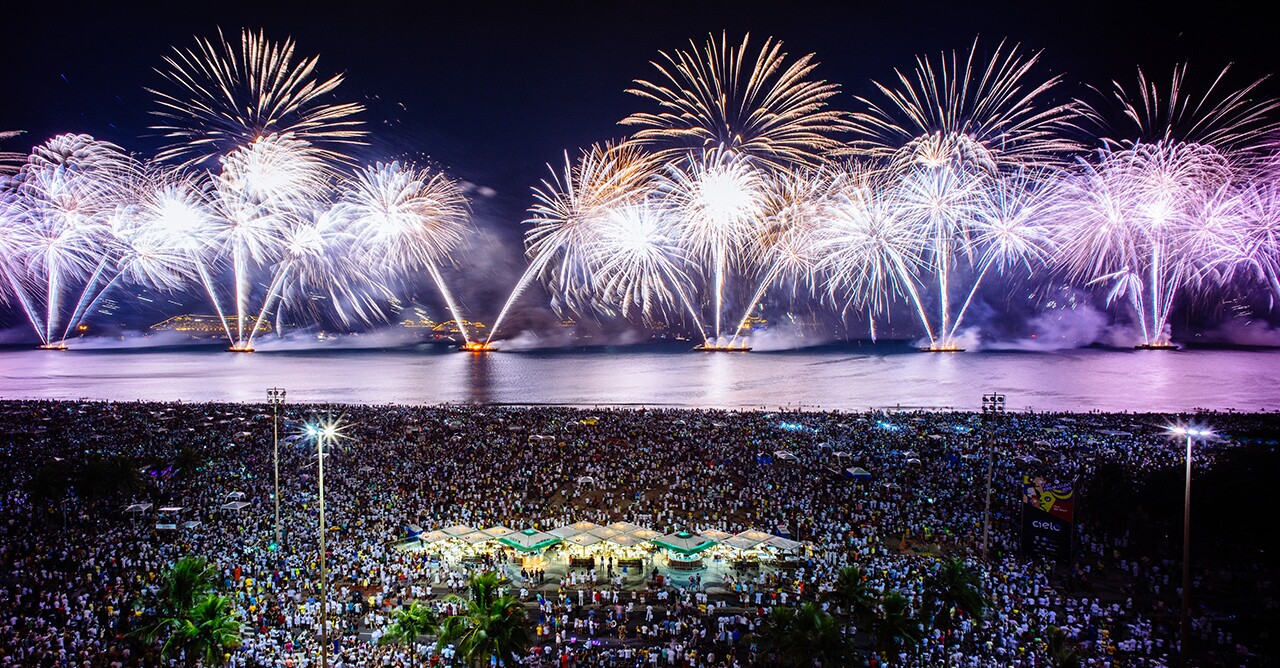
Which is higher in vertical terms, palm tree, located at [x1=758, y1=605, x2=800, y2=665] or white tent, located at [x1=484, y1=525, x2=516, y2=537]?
palm tree, located at [x1=758, y1=605, x2=800, y2=665]

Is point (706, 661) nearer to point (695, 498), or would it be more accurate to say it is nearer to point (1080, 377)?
point (695, 498)

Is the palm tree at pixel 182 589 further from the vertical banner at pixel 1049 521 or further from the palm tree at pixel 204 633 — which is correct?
the vertical banner at pixel 1049 521

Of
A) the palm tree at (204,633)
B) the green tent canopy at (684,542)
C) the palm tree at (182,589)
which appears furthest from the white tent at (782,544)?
the palm tree at (182,589)

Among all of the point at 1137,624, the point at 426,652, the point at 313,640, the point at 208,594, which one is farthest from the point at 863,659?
the point at 208,594

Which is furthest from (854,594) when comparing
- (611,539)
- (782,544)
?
(611,539)

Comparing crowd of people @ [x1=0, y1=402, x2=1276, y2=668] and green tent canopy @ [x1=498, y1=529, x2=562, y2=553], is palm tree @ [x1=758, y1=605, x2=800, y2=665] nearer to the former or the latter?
crowd of people @ [x1=0, y1=402, x2=1276, y2=668]

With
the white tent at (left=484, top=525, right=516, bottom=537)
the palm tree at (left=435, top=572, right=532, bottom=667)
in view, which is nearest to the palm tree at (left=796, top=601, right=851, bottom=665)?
the palm tree at (left=435, top=572, right=532, bottom=667)

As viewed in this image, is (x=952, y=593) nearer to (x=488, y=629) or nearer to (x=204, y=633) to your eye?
(x=488, y=629)
